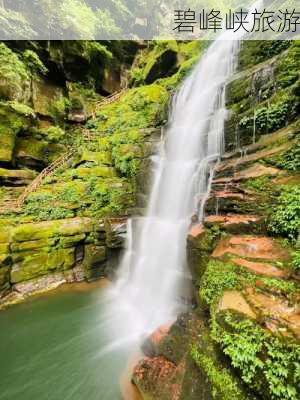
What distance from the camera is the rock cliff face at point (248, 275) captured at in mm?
2869

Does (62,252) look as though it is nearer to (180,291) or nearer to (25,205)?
(25,205)

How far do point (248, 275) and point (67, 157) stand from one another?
11.4m

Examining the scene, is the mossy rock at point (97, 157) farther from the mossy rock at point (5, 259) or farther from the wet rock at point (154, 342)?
the wet rock at point (154, 342)

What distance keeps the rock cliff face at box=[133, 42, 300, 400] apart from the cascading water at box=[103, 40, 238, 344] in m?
1.14

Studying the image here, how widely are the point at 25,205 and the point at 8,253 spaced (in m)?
2.31

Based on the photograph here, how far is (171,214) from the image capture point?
8977mm

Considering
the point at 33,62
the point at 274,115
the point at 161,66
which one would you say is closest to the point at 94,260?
the point at 274,115

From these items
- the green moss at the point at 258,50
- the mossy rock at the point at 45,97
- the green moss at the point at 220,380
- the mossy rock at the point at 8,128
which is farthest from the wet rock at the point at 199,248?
the mossy rock at the point at 45,97

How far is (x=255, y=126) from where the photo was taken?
7.02 metres

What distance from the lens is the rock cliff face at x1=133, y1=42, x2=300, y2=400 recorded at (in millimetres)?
2869

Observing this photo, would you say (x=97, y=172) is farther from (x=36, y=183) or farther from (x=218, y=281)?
(x=218, y=281)

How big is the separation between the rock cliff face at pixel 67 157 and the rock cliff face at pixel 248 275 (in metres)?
4.64

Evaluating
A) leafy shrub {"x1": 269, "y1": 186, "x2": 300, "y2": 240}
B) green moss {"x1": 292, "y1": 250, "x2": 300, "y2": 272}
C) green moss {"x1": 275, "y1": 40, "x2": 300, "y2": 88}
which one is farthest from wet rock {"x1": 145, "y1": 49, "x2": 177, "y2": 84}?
green moss {"x1": 292, "y1": 250, "x2": 300, "y2": 272}

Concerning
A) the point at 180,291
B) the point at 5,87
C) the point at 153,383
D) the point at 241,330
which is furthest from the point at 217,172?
the point at 5,87
